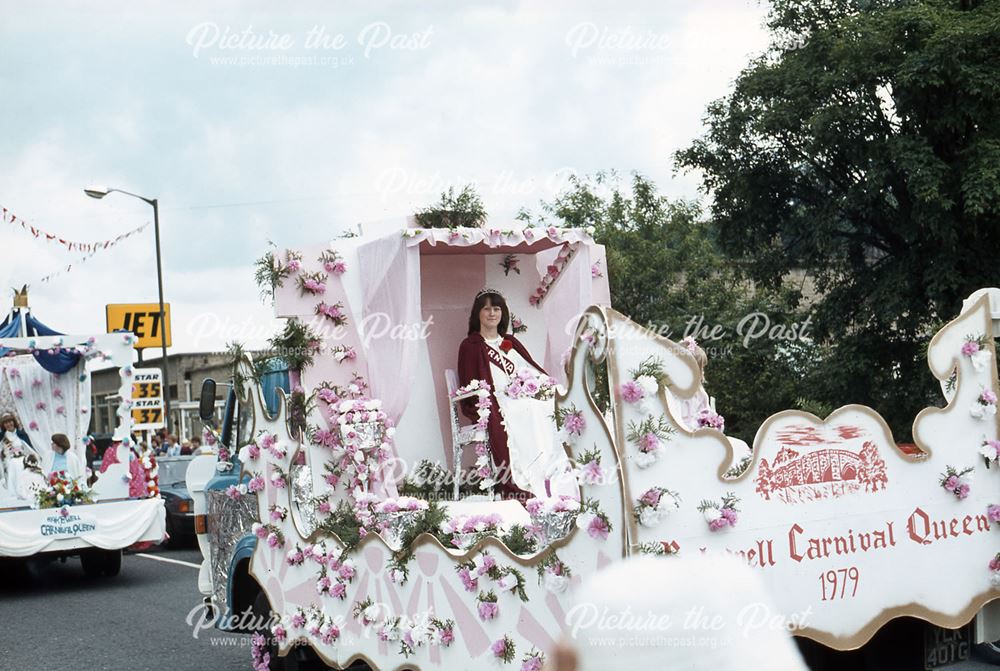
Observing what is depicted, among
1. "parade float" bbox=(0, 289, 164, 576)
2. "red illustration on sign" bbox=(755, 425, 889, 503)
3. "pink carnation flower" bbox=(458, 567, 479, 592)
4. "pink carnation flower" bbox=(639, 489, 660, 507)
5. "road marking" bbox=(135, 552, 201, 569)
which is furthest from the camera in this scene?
"road marking" bbox=(135, 552, 201, 569)

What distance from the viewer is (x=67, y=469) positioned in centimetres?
1430

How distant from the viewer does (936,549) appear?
4.64m

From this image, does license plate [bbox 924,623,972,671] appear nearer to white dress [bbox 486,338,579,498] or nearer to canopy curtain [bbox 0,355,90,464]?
white dress [bbox 486,338,579,498]

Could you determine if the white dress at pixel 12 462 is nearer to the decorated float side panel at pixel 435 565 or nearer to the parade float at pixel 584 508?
the parade float at pixel 584 508

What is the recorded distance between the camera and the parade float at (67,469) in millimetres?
13133

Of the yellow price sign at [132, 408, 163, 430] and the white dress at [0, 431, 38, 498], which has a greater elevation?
the yellow price sign at [132, 408, 163, 430]

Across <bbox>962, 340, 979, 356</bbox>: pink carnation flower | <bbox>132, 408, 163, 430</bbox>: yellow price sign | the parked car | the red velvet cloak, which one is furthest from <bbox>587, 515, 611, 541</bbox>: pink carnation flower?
<bbox>132, 408, 163, 430</bbox>: yellow price sign

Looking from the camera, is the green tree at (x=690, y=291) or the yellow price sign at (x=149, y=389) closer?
the green tree at (x=690, y=291)

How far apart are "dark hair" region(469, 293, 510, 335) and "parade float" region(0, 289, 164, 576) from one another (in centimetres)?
705

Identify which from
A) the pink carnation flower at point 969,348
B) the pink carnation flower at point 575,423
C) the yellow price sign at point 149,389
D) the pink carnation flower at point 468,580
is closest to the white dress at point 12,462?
the yellow price sign at point 149,389

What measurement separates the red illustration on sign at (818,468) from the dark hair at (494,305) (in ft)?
13.1

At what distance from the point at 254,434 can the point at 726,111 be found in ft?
41.3

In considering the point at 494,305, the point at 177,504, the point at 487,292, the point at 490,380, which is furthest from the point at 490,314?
the point at 177,504

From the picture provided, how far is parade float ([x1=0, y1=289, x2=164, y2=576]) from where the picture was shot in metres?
13.1
